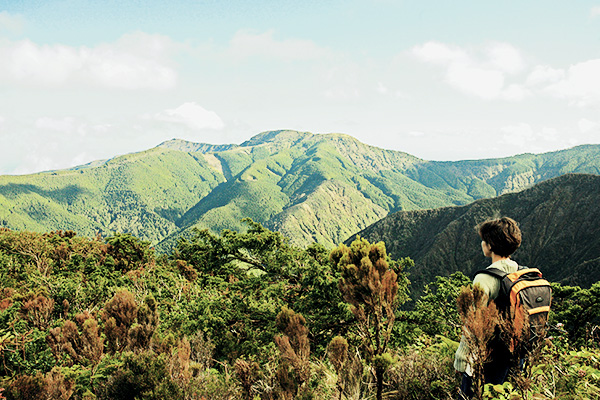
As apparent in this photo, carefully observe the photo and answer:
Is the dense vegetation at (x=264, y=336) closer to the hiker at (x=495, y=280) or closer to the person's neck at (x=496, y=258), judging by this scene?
the hiker at (x=495, y=280)

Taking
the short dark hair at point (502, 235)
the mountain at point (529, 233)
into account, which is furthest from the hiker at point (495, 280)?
the mountain at point (529, 233)

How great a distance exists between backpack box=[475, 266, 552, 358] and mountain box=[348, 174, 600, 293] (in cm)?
5328

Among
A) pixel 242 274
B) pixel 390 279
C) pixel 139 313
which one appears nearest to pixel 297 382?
pixel 390 279

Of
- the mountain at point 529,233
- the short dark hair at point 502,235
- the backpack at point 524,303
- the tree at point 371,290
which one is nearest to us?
the backpack at point 524,303

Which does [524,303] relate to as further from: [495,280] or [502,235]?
[502,235]

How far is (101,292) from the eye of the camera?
10781 millimetres

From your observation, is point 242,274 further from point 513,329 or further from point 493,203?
point 493,203

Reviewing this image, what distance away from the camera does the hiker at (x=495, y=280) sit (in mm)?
3213

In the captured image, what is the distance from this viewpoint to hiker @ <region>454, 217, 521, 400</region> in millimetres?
3213

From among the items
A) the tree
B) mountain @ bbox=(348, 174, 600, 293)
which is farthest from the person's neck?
mountain @ bbox=(348, 174, 600, 293)

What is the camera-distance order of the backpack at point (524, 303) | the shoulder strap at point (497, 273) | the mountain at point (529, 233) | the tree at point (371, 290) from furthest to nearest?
the mountain at point (529, 233) → the tree at point (371, 290) → the shoulder strap at point (497, 273) → the backpack at point (524, 303)

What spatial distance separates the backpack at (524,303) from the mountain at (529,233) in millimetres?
53283

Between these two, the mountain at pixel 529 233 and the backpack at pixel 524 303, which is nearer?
the backpack at pixel 524 303

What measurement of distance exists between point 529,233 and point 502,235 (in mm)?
76499
